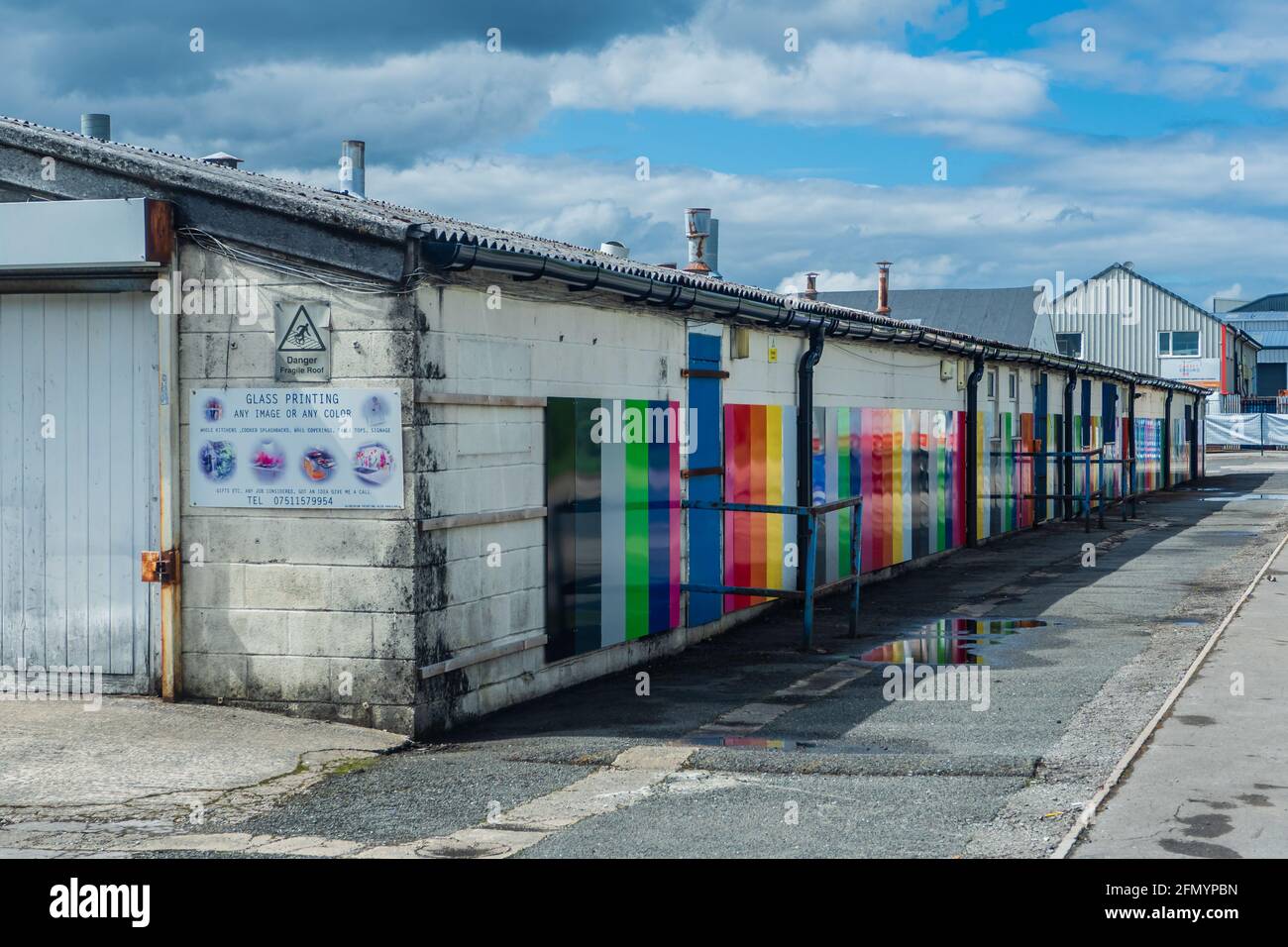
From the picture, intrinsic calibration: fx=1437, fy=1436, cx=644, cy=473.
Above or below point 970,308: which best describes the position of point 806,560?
below

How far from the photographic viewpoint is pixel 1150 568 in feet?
59.3

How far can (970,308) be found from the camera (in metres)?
64.8

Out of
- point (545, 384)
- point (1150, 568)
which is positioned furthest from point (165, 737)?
point (1150, 568)

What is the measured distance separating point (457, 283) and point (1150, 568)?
1207 cm

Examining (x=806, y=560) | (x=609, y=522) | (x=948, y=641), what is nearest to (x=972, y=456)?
(x=948, y=641)

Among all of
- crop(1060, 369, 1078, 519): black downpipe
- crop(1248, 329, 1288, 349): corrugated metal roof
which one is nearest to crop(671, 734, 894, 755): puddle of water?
crop(1060, 369, 1078, 519): black downpipe

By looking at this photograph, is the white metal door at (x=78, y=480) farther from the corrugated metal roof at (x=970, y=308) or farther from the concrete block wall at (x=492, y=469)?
the corrugated metal roof at (x=970, y=308)

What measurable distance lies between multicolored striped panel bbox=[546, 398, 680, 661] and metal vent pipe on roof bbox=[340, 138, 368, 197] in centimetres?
417

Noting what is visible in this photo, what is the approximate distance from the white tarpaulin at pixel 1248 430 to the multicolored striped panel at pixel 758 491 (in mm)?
54281

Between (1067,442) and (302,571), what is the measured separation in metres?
22.6

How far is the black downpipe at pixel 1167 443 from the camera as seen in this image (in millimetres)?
39438

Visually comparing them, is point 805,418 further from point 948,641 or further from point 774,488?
point 948,641

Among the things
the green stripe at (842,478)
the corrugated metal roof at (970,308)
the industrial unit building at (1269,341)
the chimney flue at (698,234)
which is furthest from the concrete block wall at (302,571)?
the industrial unit building at (1269,341)

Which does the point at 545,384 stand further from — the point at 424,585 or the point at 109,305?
the point at 109,305
